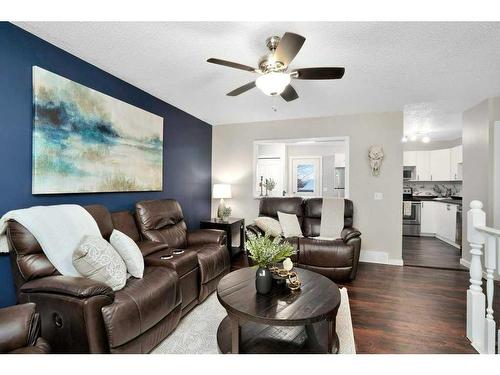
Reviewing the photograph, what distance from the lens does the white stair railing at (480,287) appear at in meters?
1.84

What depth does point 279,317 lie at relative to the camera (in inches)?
58.2

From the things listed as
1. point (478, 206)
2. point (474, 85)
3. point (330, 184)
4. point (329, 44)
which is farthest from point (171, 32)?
point (330, 184)

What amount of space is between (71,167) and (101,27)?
1221 mm

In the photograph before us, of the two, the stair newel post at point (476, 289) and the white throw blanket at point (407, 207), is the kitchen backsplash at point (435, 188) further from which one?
the stair newel post at point (476, 289)

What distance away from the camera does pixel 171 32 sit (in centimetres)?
193

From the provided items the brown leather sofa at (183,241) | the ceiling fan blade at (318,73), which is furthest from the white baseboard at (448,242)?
the ceiling fan blade at (318,73)

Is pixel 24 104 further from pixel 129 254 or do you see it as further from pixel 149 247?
pixel 149 247

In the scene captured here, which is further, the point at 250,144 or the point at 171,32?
the point at 250,144

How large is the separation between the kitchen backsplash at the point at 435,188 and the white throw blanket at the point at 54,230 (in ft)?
24.8

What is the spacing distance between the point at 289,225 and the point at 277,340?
2220 millimetres

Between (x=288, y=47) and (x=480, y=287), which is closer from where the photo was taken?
(x=288, y=47)

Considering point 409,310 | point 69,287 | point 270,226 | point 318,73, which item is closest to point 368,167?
point 270,226

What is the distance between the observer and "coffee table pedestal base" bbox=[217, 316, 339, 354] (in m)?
1.64
